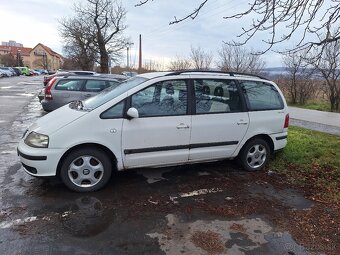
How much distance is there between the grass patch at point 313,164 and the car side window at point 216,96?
153 centimetres

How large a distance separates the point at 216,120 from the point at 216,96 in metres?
0.42

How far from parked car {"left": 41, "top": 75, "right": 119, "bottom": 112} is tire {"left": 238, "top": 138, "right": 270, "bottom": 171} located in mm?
6261

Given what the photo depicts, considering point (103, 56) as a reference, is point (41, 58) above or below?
above

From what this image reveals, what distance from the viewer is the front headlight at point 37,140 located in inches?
181

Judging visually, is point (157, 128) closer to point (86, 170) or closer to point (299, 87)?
point (86, 170)

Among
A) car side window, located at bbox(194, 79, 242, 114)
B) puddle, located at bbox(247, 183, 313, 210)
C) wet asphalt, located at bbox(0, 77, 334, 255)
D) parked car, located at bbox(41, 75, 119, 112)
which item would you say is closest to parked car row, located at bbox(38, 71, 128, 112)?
parked car, located at bbox(41, 75, 119, 112)

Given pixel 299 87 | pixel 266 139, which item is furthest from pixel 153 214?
pixel 299 87

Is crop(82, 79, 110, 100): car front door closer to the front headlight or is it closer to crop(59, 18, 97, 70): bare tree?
the front headlight

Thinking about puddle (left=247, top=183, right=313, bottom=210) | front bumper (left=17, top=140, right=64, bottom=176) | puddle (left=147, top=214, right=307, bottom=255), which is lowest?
puddle (left=147, top=214, right=307, bottom=255)

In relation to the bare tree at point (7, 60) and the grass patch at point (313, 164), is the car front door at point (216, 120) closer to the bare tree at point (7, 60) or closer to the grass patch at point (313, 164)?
the grass patch at point (313, 164)

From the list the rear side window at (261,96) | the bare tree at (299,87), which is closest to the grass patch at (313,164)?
the rear side window at (261,96)

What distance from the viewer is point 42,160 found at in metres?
4.56

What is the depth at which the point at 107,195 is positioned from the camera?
4754mm

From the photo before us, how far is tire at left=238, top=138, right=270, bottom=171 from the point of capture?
5.94 m
